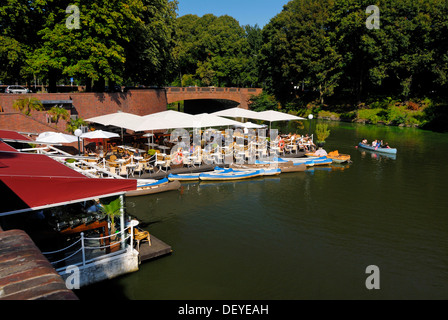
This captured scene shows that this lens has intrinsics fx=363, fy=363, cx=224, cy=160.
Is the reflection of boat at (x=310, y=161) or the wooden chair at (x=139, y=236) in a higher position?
the reflection of boat at (x=310, y=161)

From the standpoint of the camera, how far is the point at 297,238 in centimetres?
1386

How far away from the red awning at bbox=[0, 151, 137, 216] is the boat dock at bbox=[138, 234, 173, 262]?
281cm

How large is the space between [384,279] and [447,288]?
175cm

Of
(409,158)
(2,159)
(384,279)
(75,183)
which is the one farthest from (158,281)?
(409,158)

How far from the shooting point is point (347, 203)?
18.2m

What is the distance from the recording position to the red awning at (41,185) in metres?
7.96

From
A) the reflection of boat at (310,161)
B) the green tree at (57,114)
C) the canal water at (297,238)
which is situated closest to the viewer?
the canal water at (297,238)

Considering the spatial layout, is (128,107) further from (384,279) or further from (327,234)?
(384,279)

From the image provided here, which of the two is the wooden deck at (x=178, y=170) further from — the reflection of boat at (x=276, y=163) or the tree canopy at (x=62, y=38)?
the tree canopy at (x=62, y=38)

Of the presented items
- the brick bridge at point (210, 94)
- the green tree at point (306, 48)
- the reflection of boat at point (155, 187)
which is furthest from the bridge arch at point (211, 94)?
the reflection of boat at point (155, 187)

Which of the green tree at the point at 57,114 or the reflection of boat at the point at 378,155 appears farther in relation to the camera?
the reflection of boat at the point at 378,155

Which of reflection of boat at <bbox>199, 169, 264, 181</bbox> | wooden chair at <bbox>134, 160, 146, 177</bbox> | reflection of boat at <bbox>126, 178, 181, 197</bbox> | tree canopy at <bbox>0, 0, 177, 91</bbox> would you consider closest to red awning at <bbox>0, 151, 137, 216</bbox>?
reflection of boat at <bbox>126, 178, 181, 197</bbox>

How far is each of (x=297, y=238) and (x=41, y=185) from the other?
30.4ft

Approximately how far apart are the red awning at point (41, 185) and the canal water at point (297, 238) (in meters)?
2.98
